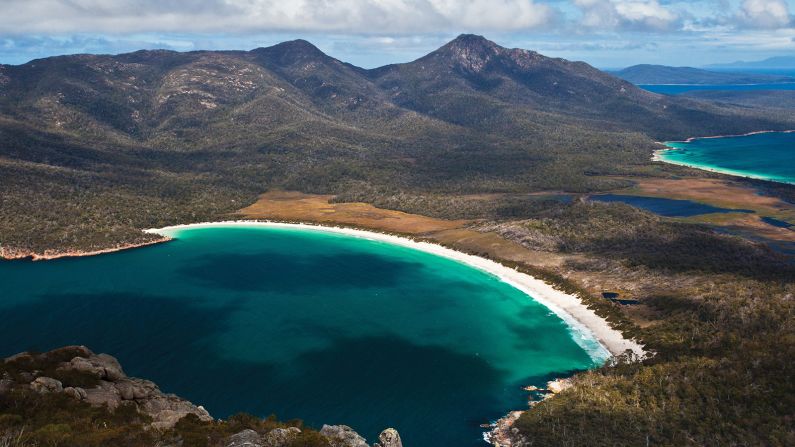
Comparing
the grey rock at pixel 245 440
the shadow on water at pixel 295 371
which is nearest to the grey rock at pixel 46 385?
the grey rock at pixel 245 440

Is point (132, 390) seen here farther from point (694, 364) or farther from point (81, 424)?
point (694, 364)

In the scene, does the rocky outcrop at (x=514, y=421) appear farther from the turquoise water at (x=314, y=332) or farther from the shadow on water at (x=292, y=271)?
the shadow on water at (x=292, y=271)

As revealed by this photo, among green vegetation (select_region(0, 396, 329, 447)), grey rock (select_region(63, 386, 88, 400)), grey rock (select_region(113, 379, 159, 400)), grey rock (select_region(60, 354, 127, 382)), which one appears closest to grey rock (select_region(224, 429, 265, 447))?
green vegetation (select_region(0, 396, 329, 447))

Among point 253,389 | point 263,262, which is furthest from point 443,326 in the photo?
point 263,262

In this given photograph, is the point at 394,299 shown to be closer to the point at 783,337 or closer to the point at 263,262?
the point at 263,262

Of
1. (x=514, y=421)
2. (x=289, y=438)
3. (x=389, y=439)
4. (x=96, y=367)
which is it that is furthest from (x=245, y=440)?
(x=514, y=421)

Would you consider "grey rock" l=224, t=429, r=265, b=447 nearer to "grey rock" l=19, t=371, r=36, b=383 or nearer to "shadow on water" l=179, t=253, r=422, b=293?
"grey rock" l=19, t=371, r=36, b=383
